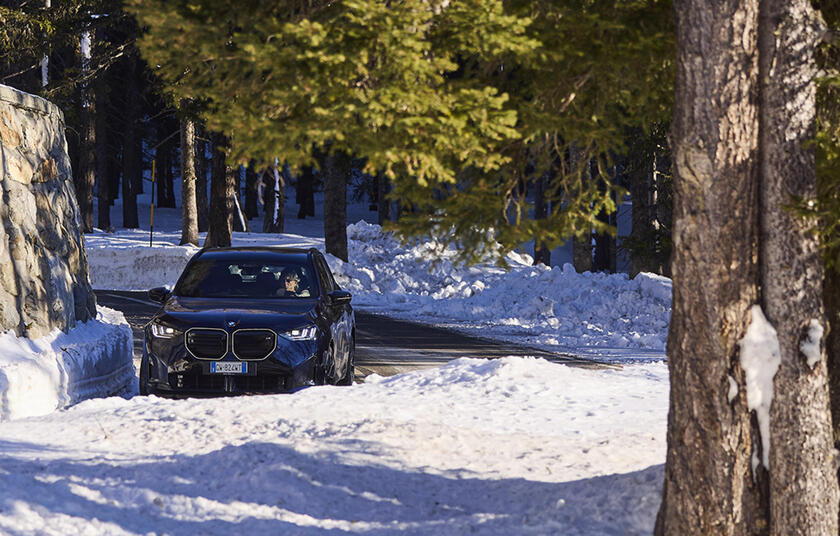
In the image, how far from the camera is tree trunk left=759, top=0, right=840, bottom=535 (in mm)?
5035

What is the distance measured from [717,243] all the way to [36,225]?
27.4 ft

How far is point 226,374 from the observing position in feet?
33.7

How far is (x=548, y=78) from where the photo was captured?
6.06 m

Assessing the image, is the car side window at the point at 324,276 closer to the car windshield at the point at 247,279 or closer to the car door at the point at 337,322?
the car door at the point at 337,322

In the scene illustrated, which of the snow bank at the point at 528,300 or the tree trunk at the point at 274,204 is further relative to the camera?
the tree trunk at the point at 274,204

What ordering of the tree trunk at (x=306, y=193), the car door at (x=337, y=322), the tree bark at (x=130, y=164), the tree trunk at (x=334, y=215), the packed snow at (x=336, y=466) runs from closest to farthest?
the packed snow at (x=336, y=466) → the car door at (x=337, y=322) → the tree trunk at (x=334, y=215) → the tree bark at (x=130, y=164) → the tree trunk at (x=306, y=193)

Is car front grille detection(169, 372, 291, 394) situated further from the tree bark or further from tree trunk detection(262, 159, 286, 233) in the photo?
the tree bark

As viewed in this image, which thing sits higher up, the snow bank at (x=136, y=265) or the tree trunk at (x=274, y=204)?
the tree trunk at (x=274, y=204)

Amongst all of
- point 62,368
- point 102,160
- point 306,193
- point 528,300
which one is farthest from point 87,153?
point 62,368

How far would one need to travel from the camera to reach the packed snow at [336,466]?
6.44m

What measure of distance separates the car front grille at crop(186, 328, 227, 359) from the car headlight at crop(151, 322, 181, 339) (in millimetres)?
155

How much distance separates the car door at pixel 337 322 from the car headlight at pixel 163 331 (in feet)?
5.43

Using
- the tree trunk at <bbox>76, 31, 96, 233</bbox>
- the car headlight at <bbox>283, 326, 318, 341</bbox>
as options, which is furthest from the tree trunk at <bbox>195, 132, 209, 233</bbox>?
the car headlight at <bbox>283, 326, 318, 341</bbox>

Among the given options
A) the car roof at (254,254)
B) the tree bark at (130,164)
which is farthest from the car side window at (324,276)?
the tree bark at (130,164)
